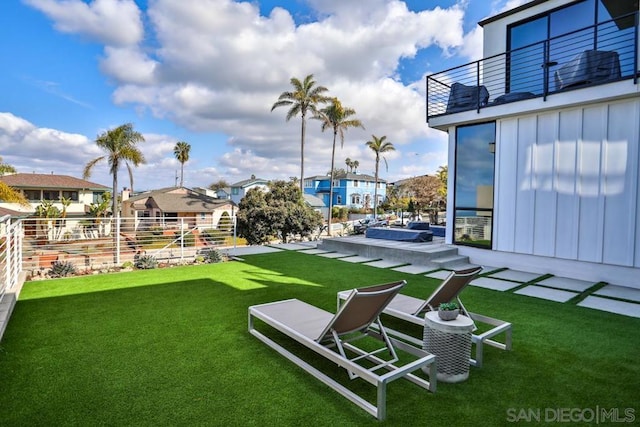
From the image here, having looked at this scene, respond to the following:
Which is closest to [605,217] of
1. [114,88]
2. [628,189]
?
[628,189]

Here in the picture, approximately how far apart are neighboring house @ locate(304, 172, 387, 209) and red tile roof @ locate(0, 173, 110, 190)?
2890 centimetres

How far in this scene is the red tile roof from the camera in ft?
107

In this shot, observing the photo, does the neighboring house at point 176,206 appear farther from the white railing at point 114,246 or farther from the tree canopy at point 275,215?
the white railing at point 114,246

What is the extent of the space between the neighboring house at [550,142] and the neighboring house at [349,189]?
4088 cm

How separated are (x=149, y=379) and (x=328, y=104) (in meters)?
25.6

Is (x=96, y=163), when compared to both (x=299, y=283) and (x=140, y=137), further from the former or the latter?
→ (x=299, y=283)

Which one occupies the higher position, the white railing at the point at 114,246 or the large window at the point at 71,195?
the large window at the point at 71,195

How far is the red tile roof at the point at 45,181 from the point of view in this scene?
3259 cm

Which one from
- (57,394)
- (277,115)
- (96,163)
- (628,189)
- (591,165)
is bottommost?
(57,394)

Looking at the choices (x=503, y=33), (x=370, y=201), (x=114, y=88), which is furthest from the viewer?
(x=370, y=201)

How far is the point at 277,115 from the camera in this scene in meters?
26.3

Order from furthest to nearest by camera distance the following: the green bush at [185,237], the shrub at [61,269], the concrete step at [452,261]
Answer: the green bush at [185,237] < the concrete step at [452,261] < the shrub at [61,269]

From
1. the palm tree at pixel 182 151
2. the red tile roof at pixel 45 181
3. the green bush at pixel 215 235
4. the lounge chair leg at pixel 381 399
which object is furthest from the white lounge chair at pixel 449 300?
the palm tree at pixel 182 151

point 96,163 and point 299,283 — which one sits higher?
point 96,163
